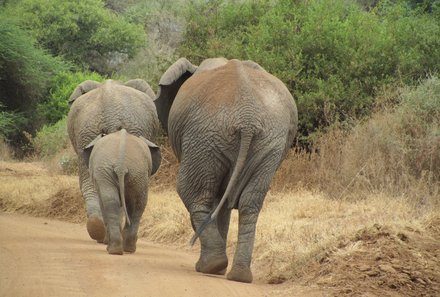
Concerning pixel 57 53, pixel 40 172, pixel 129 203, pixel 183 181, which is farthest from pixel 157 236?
pixel 57 53

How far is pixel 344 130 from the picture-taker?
15.8 meters

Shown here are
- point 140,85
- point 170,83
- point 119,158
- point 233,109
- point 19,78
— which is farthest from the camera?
point 19,78

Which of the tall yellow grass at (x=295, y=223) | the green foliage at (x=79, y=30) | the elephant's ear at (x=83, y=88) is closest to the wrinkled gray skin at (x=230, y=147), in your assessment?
the tall yellow grass at (x=295, y=223)

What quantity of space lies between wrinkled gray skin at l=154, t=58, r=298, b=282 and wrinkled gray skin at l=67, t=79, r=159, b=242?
240cm

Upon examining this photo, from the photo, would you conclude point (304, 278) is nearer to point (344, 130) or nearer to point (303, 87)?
point (344, 130)

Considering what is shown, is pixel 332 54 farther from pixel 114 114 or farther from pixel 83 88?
pixel 114 114

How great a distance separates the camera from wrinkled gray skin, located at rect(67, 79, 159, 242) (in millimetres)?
11672

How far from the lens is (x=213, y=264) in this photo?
8.92 m

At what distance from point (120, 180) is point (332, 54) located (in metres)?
7.71

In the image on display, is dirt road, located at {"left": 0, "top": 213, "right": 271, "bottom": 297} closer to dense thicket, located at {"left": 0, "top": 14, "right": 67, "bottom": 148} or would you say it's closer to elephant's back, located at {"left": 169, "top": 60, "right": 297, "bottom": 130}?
elephant's back, located at {"left": 169, "top": 60, "right": 297, "bottom": 130}

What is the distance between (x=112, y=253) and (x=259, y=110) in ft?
8.43

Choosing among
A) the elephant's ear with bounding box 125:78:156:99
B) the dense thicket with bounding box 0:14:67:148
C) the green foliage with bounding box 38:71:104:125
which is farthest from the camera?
the green foliage with bounding box 38:71:104:125

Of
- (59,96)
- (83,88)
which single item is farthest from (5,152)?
(83,88)

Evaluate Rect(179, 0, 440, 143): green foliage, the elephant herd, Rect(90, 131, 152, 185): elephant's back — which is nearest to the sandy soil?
the elephant herd
